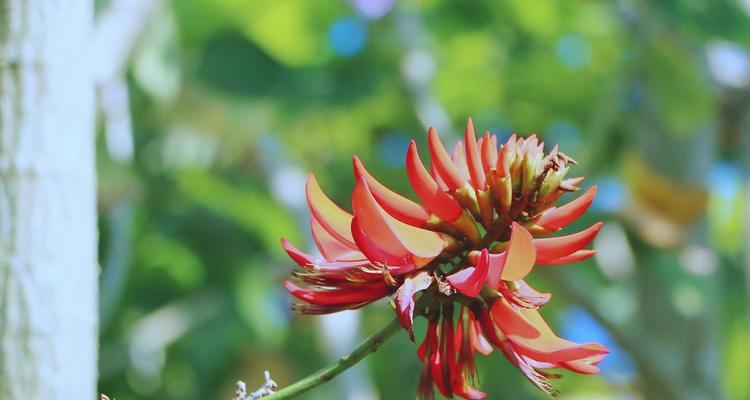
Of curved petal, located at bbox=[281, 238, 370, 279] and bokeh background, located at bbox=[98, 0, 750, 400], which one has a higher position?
bokeh background, located at bbox=[98, 0, 750, 400]

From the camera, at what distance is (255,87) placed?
7.80 m

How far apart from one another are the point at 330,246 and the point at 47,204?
16.3 inches

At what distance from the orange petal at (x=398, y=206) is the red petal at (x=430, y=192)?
13 millimetres

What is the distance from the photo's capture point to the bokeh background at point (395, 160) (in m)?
6.79

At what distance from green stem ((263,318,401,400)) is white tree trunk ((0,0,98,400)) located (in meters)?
0.40

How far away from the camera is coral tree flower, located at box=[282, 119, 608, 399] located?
1.07 m

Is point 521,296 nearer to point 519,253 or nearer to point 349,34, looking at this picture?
point 519,253

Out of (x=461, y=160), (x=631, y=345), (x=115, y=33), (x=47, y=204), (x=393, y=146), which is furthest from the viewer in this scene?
(x=393, y=146)

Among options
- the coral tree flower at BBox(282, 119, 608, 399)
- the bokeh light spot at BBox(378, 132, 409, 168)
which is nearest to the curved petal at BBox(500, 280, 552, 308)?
the coral tree flower at BBox(282, 119, 608, 399)

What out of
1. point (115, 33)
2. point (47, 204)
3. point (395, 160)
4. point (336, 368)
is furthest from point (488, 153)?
point (395, 160)

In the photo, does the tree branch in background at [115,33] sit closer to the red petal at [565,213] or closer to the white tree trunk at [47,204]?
the white tree trunk at [47,204]

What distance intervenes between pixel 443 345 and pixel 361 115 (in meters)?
8.39

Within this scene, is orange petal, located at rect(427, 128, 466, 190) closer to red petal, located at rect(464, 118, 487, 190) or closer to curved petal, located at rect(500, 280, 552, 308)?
red petal, located at rect(464, 118, 487, 190)

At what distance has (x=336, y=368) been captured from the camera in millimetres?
1024
